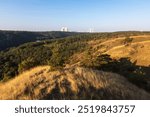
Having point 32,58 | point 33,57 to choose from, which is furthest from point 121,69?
point 33,57

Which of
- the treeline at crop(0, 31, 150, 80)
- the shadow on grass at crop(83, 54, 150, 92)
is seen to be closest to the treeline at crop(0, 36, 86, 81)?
the treeline at crop(0, 31, 150, 80)

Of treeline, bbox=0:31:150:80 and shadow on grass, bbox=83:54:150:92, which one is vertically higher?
shadow on grass, bbox=83:54:150:92

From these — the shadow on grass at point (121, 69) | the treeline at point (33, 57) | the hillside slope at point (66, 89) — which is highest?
the hillside slope at point (66, 89)

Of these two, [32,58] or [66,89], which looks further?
[32,58]

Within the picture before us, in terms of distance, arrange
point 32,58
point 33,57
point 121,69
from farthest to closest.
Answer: point 33,57, point 32,58, point 121,69

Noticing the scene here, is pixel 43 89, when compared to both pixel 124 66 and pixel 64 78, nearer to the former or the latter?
pixel 64 78

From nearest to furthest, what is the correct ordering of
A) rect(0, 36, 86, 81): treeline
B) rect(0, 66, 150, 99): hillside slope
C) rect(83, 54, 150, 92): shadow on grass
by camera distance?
rect(0, 66, 150, 99): hillside slope → rect(83, 54, 150, 92): shadow on grass → rect(0, 36, 86, 81): treeline

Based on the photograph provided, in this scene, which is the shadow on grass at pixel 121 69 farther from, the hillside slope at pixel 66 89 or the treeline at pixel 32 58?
the hillside slope at pixel 66 89

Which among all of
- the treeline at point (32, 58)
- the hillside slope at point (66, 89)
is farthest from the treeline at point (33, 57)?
the hillside slope at point (66, 89)

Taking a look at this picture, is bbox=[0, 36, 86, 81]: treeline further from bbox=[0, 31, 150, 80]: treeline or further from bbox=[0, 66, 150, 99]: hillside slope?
bbox=[0, 66, 150, 99]: hillside slope

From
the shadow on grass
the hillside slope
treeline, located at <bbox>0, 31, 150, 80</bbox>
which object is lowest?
treeline, located at <bbox>0, 31, 150, 80</bbox>

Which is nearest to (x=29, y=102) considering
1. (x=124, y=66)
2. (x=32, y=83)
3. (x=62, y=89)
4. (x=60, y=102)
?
(x=60, y=102)

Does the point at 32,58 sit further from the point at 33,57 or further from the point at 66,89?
the point at 66,89

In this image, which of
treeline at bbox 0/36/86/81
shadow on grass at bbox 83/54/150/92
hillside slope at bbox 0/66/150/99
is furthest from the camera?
treeline at bbox 0/36/86/81
